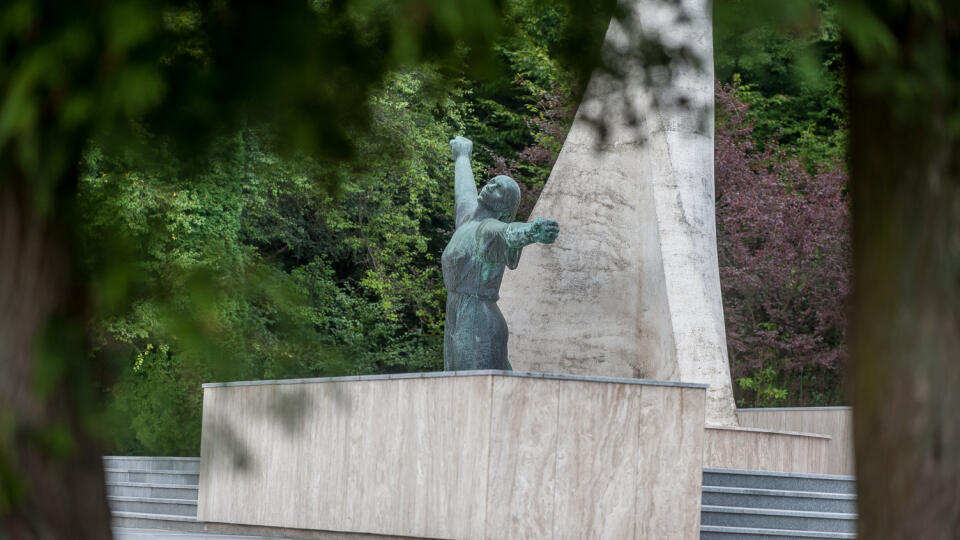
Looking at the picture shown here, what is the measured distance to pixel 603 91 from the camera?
2709mm

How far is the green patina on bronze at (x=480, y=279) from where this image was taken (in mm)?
10164

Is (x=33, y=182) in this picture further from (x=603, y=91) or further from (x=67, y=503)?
(x=603, y=91)

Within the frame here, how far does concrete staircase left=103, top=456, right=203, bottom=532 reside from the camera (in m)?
13.6

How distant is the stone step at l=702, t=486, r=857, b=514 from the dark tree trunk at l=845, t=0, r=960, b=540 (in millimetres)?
8846

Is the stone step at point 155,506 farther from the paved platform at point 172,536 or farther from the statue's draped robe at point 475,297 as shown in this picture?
the statue's draped robe at point 475,297

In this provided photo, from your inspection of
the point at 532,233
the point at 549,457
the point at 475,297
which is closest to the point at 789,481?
the point at 549,457

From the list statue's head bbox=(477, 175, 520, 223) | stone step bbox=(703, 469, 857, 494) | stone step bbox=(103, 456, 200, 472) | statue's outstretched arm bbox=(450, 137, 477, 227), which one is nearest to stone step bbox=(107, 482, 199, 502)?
stone step bbox=(103, 456, 200, 472)

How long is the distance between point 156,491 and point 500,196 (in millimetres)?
6723

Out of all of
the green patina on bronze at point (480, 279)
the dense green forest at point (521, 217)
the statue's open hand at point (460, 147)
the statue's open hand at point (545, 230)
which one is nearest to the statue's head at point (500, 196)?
the green patina on bronze at point (480, 279)

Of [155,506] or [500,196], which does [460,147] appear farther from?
[155,506]

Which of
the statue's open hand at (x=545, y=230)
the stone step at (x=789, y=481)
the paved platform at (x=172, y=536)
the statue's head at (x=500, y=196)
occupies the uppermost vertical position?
the statue's head at (x=500, y=196)

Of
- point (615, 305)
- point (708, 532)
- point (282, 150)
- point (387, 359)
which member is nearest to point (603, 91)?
point (282, 150)

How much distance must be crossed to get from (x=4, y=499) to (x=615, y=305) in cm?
1250

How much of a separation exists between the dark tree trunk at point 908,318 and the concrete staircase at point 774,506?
8.42 meters
